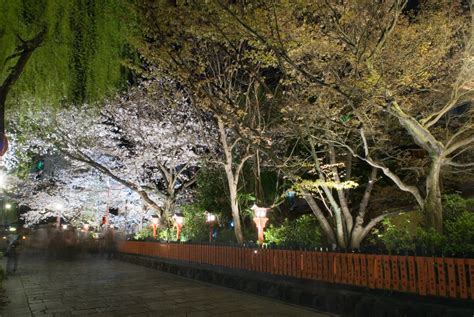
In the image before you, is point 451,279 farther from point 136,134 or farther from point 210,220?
point 136,134

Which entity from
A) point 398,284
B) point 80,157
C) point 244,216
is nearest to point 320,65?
point 398,284

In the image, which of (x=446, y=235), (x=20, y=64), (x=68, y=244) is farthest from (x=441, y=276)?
(x=68, y=244)

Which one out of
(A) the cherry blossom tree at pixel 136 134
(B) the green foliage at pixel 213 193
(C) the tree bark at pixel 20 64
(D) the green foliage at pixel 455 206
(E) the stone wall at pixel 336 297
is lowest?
(E) the stone wall at pixel 336 297

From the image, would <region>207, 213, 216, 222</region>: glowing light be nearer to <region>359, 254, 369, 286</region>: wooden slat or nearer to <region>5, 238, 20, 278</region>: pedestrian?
<region>5, 238, 20, 278</region>: pedestrian

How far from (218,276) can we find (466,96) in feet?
32.8

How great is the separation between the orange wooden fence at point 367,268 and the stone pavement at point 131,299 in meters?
1.07

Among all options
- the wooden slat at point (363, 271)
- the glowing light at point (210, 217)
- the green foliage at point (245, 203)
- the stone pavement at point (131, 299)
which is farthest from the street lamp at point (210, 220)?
the wooden slat at point (363, 271)

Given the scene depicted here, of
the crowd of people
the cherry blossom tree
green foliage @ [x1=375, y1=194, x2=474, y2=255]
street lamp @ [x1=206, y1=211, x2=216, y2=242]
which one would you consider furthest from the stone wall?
the crowd of people

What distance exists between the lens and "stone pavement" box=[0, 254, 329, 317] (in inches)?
366

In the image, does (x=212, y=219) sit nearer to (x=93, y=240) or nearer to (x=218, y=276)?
(x=218, y=276)

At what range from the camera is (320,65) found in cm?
1220

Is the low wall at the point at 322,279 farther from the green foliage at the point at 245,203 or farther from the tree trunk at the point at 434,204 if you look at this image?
the green foliage at the point at 245,203

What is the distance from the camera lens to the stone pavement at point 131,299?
30.5 feet

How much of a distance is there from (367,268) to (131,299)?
6.35m
